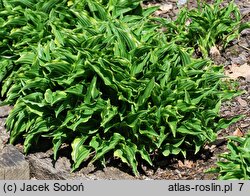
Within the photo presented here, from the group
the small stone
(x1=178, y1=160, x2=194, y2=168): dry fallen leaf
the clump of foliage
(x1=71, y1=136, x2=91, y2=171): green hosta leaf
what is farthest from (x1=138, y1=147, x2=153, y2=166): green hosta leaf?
the small stone

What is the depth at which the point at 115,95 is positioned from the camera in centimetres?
596

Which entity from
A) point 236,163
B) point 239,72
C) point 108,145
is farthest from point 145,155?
point 239,72

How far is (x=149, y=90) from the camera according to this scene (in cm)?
581

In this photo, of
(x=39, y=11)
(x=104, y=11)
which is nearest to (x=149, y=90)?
(x=104, y=11)

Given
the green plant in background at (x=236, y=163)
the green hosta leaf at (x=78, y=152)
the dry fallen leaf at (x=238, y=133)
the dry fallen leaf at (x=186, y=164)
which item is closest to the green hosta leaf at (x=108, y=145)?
the green hosta leaf at (x=78, y=152)

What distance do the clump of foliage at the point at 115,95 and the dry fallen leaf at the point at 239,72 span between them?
35 cm

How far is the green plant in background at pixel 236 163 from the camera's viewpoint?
531 centimetres

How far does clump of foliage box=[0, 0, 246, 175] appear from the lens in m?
5.85

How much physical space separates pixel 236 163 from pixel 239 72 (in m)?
1.52

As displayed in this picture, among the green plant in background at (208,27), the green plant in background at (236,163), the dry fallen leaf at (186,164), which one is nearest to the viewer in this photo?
the green plant in background at (236,163)

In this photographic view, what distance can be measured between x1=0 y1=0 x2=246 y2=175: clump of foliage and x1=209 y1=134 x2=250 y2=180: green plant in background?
326mm

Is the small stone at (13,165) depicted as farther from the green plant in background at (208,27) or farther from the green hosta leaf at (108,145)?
the green plant in background at (208,27)

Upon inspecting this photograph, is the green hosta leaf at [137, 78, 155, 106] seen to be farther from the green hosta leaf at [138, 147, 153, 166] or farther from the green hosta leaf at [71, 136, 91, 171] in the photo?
the green hosta leaf at [71, 136, 91, 171]
